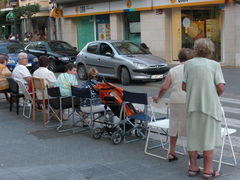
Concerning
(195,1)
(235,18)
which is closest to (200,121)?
(235,18)

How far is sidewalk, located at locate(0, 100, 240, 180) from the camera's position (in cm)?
542

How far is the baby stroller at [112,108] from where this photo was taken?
697 centimetres

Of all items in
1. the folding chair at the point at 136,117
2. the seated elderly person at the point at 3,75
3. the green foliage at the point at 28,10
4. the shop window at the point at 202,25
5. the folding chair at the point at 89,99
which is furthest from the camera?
the green foliage at the point at 28,10

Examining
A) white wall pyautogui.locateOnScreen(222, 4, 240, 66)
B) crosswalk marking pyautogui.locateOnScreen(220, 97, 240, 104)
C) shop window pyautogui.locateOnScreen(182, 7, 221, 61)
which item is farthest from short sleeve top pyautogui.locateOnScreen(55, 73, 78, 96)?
shop window pyautogui.locateOnScreen(182, 7, 221, 61)

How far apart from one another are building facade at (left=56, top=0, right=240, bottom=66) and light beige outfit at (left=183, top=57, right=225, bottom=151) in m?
13.9

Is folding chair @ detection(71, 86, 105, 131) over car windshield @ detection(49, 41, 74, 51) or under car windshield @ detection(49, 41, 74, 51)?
under

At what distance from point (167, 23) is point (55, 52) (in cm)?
596

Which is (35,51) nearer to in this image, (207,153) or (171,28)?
(171,28)

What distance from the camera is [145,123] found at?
7.19 m

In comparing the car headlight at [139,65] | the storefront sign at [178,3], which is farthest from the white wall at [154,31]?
the car headlight at [139,65]

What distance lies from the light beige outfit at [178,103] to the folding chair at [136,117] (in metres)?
0.77

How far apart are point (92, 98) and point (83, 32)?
2110cm

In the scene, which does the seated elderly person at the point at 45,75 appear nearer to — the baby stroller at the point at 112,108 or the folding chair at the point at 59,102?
the folding chair at the point at 59,102

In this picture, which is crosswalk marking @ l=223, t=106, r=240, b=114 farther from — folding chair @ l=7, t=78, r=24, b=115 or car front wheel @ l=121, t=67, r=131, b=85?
car front wheel @ l=121, t=67, r=131, b=85
